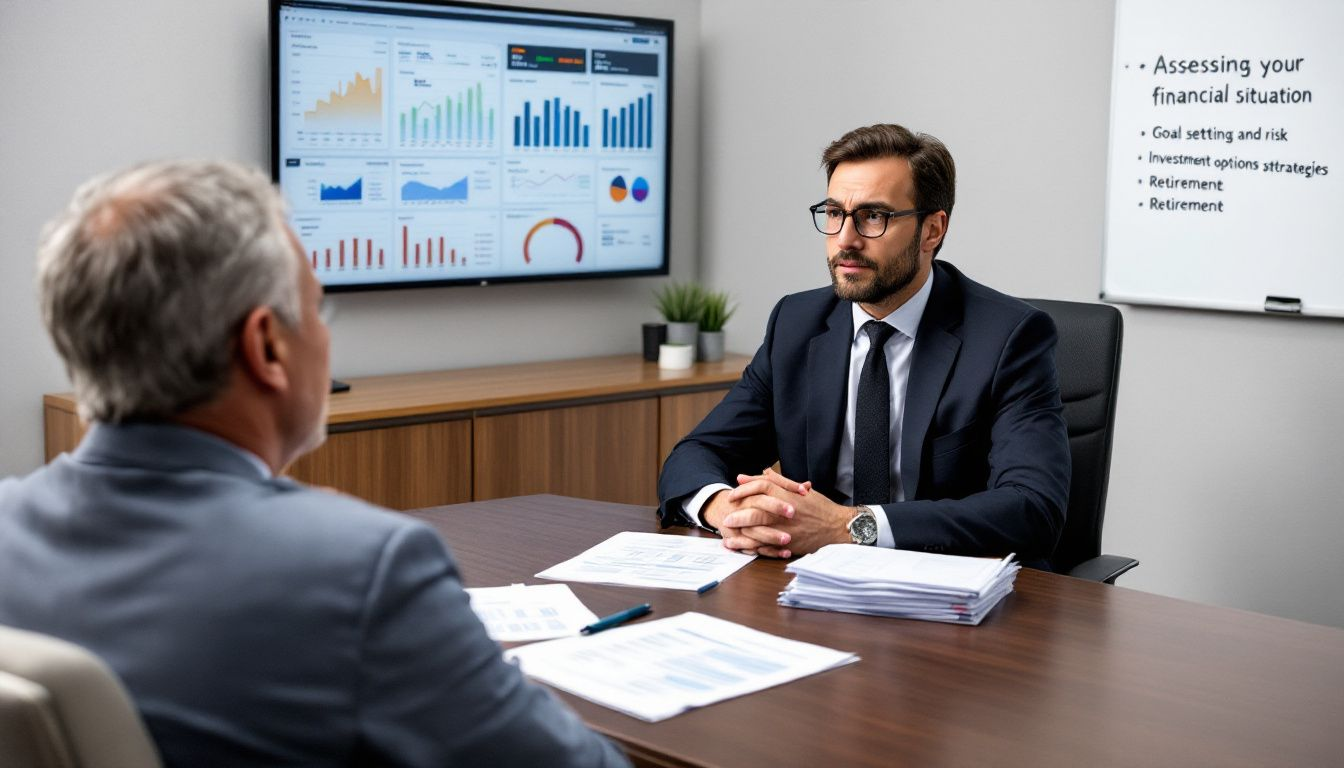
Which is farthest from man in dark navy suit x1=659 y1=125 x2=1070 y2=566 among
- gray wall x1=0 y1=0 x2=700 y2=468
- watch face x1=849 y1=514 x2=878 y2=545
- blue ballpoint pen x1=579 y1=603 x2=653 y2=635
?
gray wall x1=0 y1=0 x2=700 y2=468

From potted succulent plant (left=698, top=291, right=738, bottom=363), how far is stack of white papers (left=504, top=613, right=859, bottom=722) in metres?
2.82

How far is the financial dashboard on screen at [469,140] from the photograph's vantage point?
152 inches

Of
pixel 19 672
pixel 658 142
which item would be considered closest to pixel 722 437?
pixel 19 672

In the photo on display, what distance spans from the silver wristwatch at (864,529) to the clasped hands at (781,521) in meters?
0.01

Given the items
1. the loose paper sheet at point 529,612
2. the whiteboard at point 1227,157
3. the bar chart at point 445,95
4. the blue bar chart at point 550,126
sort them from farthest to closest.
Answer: the blue bar chart at point 550,126 → the bar chart at point 445,95 → the whiteboard at point 1227,157 → the loose paper sheet at point 529,612

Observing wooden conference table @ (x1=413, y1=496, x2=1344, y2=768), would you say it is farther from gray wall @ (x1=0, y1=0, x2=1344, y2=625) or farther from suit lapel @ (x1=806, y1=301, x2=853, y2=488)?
gray wall @ (x1=0, y1=0, x2=1344, y2=625)

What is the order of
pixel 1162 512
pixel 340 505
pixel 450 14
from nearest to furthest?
pixel 340 505, pixel 1162 512, pixel 450 14

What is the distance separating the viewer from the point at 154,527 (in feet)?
3.34

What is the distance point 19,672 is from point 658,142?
12.7 feet

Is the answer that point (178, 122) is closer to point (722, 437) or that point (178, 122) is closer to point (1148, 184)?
point (722, 437)

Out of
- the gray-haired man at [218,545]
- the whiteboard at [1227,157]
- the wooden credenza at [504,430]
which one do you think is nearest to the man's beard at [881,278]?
the whiteboard at [1227,157]

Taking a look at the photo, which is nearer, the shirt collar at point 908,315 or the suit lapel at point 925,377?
the suit lapel at point 925,377

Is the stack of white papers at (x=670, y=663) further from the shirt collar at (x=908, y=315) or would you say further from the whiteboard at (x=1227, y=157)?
the whiteboard at (x=1227, y=157)

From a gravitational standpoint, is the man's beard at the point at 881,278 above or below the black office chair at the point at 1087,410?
above
